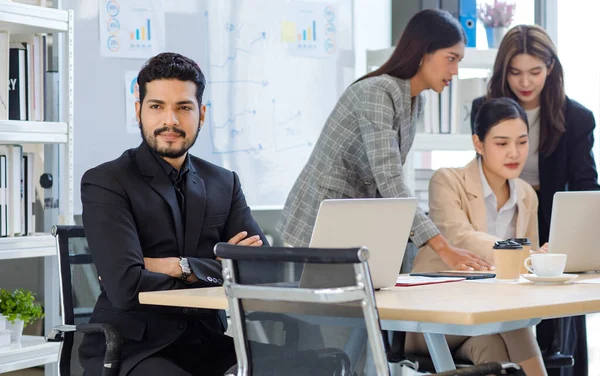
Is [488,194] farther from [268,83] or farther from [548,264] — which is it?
[268,83]

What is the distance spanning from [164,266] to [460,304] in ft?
2.59

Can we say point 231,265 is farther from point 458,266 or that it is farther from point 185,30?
point 185,30

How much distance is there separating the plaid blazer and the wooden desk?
72 centimetres

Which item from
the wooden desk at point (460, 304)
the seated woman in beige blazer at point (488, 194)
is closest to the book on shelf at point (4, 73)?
the wooden desk at point (460, 304)

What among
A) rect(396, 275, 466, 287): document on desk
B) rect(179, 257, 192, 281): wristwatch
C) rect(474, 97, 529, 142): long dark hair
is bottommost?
rect(396, 275, 466, 287): document on desk

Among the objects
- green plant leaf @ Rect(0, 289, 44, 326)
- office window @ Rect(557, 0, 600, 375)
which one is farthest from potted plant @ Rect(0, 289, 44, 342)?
office window @ Rect(557, 0, 600, 375)

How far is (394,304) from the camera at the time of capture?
1762 millimetres

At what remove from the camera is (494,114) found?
3051 mm

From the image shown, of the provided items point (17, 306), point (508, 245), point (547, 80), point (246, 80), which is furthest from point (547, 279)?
point (246, 80)

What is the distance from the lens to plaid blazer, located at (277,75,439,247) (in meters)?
2.97

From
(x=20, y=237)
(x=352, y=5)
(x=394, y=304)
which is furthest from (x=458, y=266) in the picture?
(x=352, y=5)

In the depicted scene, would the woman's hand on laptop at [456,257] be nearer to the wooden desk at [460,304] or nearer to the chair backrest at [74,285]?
the wooden desk at [460,304]

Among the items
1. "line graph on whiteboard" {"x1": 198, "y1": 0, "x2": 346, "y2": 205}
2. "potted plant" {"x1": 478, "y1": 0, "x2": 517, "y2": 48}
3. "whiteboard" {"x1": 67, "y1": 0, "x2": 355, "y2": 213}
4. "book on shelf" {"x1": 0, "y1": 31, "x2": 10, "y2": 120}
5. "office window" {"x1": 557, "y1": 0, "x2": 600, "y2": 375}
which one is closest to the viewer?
"book on shelf" {"x1": 0, "y1": 31, "x2": 10, "y2": 120}

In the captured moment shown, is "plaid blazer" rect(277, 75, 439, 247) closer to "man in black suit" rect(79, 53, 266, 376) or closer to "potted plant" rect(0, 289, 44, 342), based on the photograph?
"man in black suit" rect(79, 53, 266, 376)
